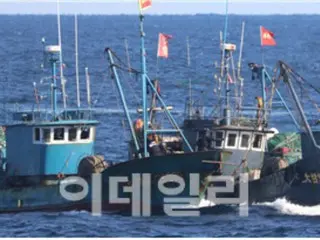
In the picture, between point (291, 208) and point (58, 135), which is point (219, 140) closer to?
point (291, 208)

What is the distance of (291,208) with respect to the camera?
55156 mm

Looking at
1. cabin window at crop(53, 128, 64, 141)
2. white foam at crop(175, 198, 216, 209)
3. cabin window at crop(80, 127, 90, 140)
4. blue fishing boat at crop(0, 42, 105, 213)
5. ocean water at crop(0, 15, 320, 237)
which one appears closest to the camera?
ocean water at crop(0, 15, 320, 237)

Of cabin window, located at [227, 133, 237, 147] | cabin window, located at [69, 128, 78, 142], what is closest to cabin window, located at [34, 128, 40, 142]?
cabin window, located at [69, 128, 78, 142]

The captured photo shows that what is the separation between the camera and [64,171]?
56.2 meters

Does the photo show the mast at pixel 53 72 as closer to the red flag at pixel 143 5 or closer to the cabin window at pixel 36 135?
the cabin window at pixel 36 135

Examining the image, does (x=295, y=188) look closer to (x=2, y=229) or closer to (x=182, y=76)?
(x=2, y=229)

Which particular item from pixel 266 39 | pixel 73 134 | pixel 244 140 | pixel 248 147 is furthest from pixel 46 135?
pixel 266 39

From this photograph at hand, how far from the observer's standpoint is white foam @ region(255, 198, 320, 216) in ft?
178

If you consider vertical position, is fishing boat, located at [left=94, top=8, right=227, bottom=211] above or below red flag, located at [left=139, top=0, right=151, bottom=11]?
below

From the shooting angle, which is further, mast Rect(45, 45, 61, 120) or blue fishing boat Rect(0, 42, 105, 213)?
mast Rect(45, 45, 61, 120)

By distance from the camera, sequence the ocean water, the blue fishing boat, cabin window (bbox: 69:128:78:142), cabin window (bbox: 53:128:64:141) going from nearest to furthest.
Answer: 1. the ocean water
2. the blue fishing boat
3. cabin window (bbox: 53:128:64:141)
4. cabin window (bbox: 69:128:78:142)

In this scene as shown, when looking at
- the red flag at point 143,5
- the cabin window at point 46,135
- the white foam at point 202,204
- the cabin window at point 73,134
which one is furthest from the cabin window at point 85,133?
the red flag at point 143,5

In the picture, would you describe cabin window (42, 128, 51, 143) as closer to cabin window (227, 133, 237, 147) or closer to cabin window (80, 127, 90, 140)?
cabin window (80, 127, 90, 140)

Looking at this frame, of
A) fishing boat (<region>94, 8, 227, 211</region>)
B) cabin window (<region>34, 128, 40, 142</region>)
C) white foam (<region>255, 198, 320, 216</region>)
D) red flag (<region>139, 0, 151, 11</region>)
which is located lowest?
white foam (<region>255, 198, 320, 216</region>)
